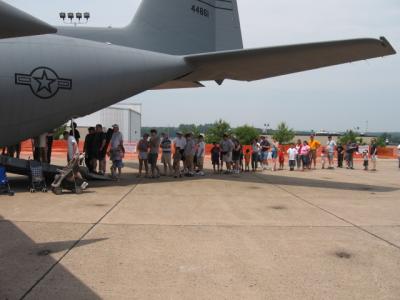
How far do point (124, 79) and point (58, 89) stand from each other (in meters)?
1.90

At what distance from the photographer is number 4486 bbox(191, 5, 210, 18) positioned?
1373 centimetres

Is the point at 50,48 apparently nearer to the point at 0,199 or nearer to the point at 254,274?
the point at 0,199

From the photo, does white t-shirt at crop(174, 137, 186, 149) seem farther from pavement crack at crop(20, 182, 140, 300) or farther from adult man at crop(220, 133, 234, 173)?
pavement crack at crop(20, 182, 140, 300)

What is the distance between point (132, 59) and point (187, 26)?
3958 mm

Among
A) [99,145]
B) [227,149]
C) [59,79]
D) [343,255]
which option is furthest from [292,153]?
[343,255]

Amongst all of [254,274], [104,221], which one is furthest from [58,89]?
[254,274]

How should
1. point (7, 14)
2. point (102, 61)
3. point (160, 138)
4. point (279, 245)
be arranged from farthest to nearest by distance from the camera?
point (160, 138) < point (102, 61) < point (279, 245) < point (7, 14)

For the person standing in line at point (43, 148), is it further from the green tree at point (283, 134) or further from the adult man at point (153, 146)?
the green tree at point (283, 134)

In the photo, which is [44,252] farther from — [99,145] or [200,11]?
[200,11]

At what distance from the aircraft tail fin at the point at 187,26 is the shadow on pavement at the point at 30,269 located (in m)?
8.23

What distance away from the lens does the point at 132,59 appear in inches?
404

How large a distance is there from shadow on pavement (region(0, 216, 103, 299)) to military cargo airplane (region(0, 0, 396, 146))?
2.72 m

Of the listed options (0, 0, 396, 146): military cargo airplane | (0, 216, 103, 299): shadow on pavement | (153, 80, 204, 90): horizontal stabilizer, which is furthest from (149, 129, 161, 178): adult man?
(0, 216, 103, 299): shadow on pavement

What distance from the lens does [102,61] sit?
9500mm
